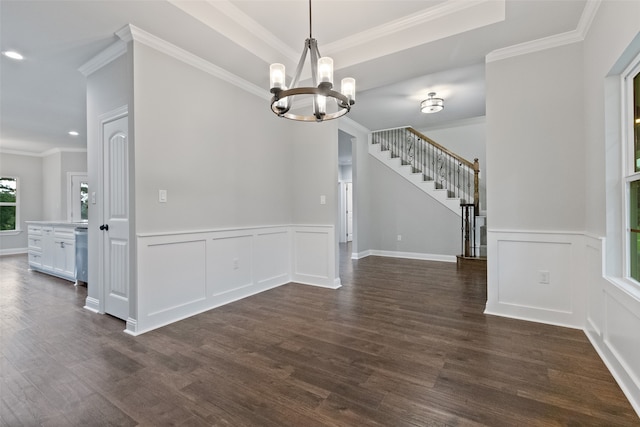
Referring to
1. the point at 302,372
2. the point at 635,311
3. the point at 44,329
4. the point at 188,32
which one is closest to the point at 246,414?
the point at 302,372

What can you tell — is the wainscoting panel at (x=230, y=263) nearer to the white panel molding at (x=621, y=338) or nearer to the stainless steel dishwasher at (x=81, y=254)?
the stainless steel dishwasher at (x=81, y=254)

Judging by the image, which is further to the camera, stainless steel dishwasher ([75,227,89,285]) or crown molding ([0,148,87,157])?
crown molding ([0,148,87,157])

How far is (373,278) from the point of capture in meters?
4.54

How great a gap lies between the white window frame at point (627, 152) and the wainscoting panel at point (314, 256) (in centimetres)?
285

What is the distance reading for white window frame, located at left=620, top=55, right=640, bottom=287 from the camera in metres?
1.89

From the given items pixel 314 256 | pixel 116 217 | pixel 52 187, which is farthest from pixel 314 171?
pixel 52 187

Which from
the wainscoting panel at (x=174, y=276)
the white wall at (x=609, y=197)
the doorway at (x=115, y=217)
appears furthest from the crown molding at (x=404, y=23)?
the wainscoting panel at (x=174, y=276)

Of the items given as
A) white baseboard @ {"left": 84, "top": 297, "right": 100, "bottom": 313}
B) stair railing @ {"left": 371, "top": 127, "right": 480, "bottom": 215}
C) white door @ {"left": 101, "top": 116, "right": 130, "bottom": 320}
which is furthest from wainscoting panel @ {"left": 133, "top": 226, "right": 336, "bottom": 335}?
stair railing @ {"left": 371, "top": 127, "right": 480, "bottom": 215}

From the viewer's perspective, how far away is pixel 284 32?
9.83 feet

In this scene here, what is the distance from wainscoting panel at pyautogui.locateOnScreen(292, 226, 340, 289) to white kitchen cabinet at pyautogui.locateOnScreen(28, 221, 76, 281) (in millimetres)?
3492

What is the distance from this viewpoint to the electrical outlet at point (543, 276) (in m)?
2.72

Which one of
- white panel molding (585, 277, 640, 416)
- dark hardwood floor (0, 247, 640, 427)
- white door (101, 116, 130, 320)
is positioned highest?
white door (101, 116, 130, 320)

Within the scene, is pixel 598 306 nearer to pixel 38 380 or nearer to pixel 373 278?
pixel 373 278

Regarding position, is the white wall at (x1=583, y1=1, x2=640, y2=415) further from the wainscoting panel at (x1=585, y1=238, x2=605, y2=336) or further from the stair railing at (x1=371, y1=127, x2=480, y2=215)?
the stair railing at (x1=371, y1=127, x2=480, y2=215)
